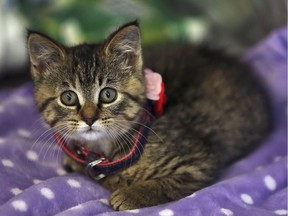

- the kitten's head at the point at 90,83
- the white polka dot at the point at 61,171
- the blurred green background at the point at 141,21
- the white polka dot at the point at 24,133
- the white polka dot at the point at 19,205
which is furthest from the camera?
the blurred green background at the point at 141,21

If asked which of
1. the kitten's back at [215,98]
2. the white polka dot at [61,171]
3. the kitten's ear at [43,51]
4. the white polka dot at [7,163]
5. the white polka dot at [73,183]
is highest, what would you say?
the kitten's ear at [43,51]

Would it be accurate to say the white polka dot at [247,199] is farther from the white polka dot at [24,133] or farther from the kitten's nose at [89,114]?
the white polka dot at [24,133]

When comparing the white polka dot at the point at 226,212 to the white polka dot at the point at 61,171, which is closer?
the white polka dot at the point at 226,212

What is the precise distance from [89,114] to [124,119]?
0.15m

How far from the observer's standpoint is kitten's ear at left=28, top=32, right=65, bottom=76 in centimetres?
153

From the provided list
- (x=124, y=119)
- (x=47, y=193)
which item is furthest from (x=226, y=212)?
(x=47, y=193)

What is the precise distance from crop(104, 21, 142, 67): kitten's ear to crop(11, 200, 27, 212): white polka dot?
1.79ft

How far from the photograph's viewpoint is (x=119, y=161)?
62.9 inches

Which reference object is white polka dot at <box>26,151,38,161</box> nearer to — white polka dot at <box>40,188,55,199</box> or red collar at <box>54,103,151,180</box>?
red collar at <box>54,103,151,180</box>

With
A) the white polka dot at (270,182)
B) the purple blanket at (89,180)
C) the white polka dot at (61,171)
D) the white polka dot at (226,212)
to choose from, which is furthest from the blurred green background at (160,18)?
the white polka dot at (226,212)

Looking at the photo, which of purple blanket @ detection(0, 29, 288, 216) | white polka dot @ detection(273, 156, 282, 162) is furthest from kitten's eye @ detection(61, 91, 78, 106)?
white polka dot @ detection(273, 156, 282, 162)

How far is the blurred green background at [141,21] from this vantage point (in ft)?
9.01

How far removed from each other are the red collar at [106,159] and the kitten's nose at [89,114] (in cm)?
21

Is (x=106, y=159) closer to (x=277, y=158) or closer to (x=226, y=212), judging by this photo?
(x=226, y=212)
